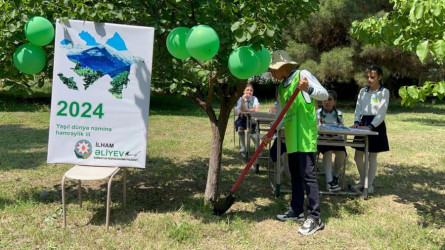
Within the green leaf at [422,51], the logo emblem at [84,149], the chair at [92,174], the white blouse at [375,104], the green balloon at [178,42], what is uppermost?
the green balloon at [178,42]

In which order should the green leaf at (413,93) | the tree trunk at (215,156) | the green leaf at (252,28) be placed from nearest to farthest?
1. the green leaf at (413,93)
2. the green leaf at (252,28)
3. the tree trunk at (215,156)

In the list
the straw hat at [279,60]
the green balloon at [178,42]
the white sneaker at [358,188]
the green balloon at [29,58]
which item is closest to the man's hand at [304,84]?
the straw hat at [279,60]

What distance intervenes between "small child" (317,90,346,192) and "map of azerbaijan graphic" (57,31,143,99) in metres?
2.68

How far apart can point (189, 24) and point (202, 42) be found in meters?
0.74

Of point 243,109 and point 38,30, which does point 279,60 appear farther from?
point 243,109

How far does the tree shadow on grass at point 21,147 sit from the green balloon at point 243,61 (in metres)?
4.15

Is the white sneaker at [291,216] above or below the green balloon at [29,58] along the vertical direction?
below

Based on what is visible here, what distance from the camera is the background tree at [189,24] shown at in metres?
3.50

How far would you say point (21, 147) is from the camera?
24.9ft

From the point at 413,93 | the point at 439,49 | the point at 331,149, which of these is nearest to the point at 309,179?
the point at 413,93

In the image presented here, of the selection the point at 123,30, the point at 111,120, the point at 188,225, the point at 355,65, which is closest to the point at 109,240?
the point at 188,225

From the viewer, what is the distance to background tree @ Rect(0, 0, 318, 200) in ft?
11.5

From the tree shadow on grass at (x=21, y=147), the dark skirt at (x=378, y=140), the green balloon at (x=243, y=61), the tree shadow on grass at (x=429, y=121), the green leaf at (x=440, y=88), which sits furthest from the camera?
the tree shadow on grass at (x=429, y=121)

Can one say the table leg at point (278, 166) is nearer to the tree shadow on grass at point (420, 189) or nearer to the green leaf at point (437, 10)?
the tree shadow on grass at point (420, 189)
